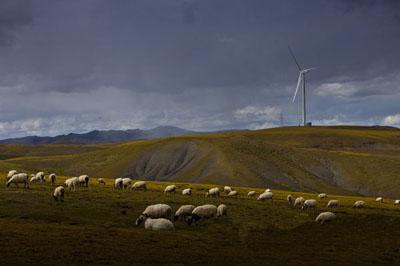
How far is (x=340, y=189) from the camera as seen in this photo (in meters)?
145

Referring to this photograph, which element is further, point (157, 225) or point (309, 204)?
point (309, 204)

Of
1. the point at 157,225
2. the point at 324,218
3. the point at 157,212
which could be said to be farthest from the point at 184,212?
the point at 324,218

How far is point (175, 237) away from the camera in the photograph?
3584cm

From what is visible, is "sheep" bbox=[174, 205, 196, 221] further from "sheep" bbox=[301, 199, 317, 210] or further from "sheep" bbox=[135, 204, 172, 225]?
"sheep" bbox=[301, 199, 317, 210]

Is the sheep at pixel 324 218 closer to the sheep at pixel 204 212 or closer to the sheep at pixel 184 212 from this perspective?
the sheep at pixel 204 212

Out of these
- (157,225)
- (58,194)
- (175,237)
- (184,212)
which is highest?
(58,194)

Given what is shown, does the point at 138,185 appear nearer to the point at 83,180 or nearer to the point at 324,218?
the point at 83,180

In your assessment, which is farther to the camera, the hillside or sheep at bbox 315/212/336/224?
the hillside

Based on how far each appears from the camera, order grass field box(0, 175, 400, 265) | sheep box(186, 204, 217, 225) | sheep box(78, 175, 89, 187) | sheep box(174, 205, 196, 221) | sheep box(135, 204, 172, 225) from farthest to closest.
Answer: sheep box(78, 175, 89, 187), sheep box(174, 205, 196, 221), sheep box(186, 204, 217, 225), sheep box(135, 204, 172, 225), grass field box(0, 175, 400, 265)

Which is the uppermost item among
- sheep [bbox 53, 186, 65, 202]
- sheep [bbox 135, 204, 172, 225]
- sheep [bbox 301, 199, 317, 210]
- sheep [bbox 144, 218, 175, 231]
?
sheep [bbox 53, 186, 65, 202]

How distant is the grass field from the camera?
29.2 m

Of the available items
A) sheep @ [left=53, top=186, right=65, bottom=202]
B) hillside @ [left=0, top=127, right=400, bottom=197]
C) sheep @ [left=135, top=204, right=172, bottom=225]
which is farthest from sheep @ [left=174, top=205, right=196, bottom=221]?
hillside @ [left=0, top=127, right=400, bottom=197]

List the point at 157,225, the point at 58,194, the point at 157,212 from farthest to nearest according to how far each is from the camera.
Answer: the point at 58,194 < the point at 157,212 < the point at 157,225

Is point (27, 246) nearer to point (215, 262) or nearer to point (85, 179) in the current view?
point (215, 262)
